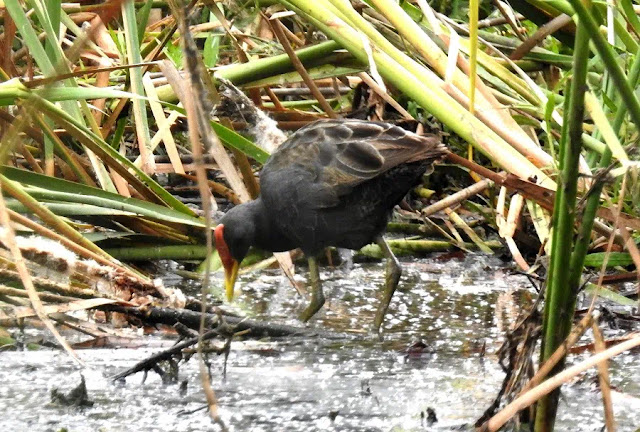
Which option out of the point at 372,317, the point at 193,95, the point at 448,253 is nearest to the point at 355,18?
the point at 372,317

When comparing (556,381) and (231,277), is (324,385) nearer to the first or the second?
(556,381)

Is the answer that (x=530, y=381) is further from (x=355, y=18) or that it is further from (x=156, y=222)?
(x=156, y=222)

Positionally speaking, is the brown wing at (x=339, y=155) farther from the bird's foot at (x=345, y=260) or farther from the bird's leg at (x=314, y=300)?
the bird's foot at (x=345, y=260)

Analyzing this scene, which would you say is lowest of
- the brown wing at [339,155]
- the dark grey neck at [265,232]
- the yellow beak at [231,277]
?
the yellow beak at [231,277]

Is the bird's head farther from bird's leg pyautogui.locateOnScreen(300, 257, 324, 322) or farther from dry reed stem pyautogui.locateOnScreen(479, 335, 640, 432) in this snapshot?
dry reed stem pyautogui.locateOnScreen(479, 335, 640, 432)

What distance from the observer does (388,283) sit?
405cm

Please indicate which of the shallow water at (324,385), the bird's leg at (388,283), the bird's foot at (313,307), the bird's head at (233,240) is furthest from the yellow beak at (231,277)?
the bird's leg at (388,283)

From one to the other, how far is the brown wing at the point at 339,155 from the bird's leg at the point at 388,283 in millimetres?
363

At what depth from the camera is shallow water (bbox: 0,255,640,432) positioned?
250cm

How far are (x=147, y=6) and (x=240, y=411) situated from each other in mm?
1952

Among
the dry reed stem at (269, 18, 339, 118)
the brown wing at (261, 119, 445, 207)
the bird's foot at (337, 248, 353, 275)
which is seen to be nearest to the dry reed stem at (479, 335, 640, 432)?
the brown wing at (261, 119, 445, 207)

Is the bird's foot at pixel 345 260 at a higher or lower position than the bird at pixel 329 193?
lower

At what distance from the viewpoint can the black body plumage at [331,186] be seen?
3.81m

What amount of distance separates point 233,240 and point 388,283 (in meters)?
0.65
